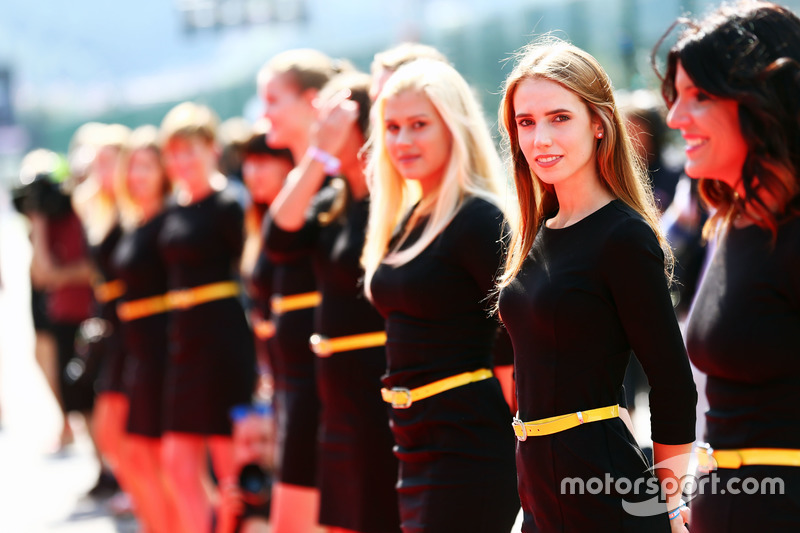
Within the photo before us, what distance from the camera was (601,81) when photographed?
262 cm

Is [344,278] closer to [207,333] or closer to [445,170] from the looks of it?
[445,170]

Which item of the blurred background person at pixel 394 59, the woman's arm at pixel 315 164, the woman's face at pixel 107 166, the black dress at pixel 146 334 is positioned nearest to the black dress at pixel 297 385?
the woman's arm at pixel 315 164

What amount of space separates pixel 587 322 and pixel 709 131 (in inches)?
23.3

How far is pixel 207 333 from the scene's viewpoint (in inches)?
213

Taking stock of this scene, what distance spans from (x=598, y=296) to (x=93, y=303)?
6.69 metres

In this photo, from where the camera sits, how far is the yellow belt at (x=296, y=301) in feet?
14.9

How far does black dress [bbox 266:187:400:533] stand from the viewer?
149 inches

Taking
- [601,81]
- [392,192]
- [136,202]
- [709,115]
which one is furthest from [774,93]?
[136,202]

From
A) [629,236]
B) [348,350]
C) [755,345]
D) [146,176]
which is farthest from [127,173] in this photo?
[755,345]

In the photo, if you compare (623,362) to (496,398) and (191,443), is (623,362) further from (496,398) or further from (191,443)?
(191,443)

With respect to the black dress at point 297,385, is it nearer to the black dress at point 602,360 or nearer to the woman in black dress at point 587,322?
the woman in black dress at point 587,322

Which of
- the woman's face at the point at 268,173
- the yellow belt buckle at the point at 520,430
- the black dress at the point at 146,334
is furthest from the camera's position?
the black dress at the point at 146,334

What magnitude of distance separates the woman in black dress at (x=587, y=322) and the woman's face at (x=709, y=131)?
155 millimetres

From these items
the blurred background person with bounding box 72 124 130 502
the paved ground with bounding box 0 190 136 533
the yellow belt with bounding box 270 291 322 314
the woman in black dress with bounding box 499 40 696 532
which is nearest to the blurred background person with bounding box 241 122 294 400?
the yellow belt with bounding box 270 291 322 314
